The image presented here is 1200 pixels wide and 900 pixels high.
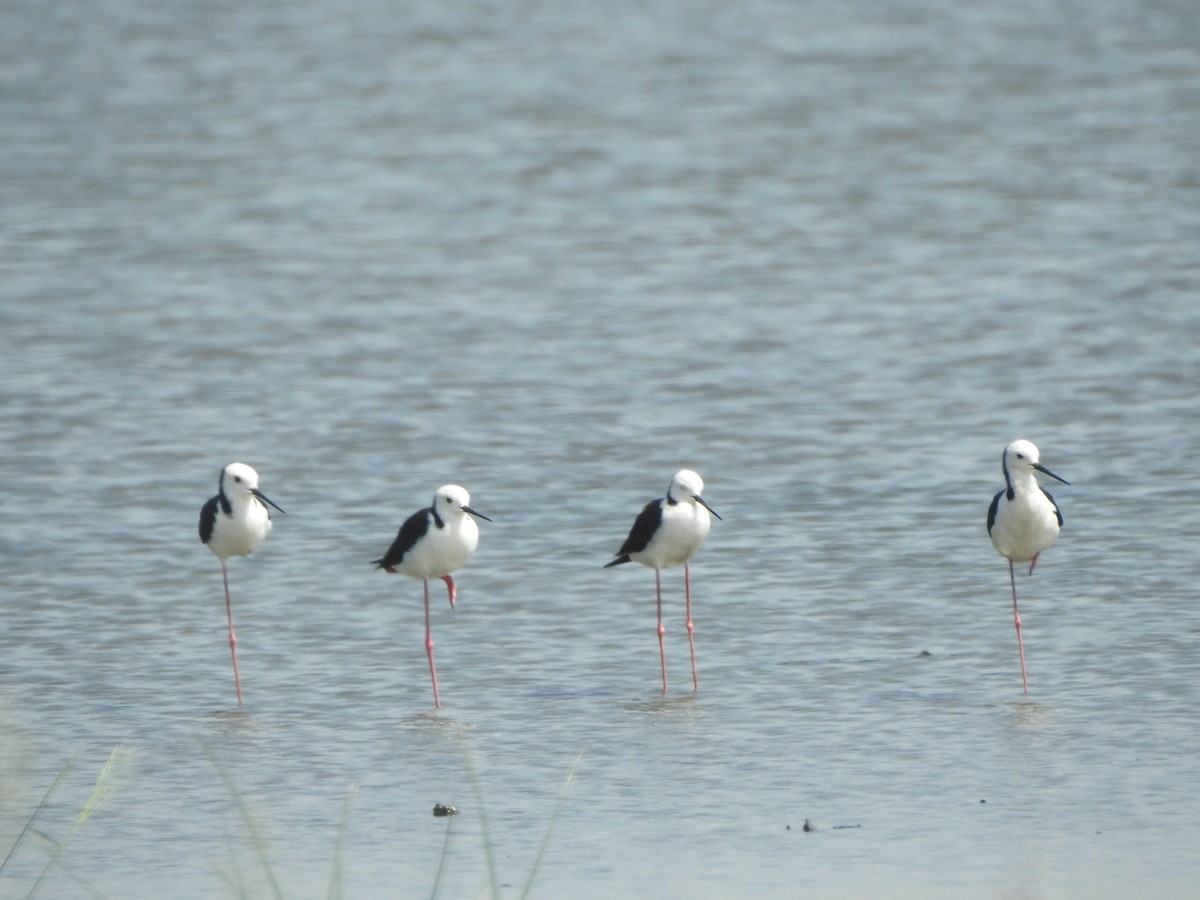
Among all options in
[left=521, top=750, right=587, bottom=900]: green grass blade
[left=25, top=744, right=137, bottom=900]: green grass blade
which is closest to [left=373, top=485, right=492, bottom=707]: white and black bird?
[left=25, top=744, right=137, bottom=900]: green grass blade

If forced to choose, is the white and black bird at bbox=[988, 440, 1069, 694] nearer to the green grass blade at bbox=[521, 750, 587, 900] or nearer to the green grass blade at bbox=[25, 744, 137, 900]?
the green grass blade at bbox=[521, 750, 587, 900]

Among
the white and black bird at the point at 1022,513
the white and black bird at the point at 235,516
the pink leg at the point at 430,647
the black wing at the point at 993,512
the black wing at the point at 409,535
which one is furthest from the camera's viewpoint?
the white and black bird at the point at 235,516

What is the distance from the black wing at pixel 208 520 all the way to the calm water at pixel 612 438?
1.45ft

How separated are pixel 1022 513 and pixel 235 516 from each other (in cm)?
338

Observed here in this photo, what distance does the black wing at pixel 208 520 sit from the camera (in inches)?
373

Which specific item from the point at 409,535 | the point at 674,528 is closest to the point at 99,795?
the point at 409,535

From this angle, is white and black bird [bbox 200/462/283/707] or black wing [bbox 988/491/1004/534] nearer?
black wing [bbox 988/491/1004/534]

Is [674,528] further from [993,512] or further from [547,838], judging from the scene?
[547,838]

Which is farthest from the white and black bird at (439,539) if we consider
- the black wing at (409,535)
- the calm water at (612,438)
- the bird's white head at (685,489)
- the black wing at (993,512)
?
the black wing at (993,512)

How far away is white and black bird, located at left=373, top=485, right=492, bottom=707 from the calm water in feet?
1.26

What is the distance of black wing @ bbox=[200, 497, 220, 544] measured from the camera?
31.1 ft

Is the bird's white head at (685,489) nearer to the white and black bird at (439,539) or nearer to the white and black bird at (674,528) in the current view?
the white and black bird at (674,528)

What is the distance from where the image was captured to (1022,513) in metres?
8.91

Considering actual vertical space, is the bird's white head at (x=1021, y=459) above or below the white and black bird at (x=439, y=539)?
above
